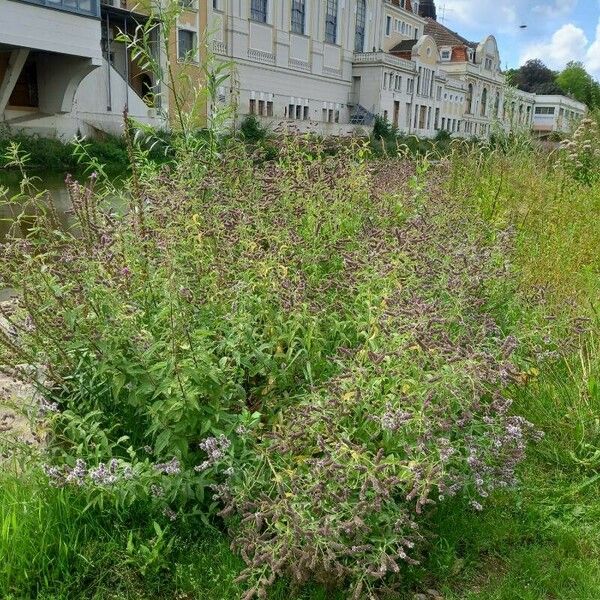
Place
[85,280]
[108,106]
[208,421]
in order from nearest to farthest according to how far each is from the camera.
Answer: [208,421] < [85,280] < [108,106]

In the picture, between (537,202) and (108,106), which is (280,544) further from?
(108,106)

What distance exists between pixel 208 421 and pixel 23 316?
1174 millimetres

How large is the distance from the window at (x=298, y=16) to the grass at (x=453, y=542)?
3559cm

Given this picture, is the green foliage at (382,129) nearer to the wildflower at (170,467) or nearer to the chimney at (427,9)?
the chimney at (427,9)

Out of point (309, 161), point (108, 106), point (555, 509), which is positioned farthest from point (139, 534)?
point (108, 106)

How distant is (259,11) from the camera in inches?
1258

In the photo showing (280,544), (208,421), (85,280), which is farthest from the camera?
(85,280)

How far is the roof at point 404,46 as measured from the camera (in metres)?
47.0

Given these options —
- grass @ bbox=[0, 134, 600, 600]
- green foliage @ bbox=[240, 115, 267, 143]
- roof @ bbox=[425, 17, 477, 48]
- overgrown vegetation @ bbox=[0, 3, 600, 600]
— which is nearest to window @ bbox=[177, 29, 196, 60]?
green foliage @ bbox=[240, 115, 267, 143]

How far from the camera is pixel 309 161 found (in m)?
5.12

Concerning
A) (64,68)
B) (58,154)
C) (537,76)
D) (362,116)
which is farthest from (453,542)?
(537,76)

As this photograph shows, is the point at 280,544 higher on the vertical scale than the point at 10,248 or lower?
lower

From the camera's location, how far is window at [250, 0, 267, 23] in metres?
31.2

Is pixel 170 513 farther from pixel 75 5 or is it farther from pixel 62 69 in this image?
pixel 62 69
